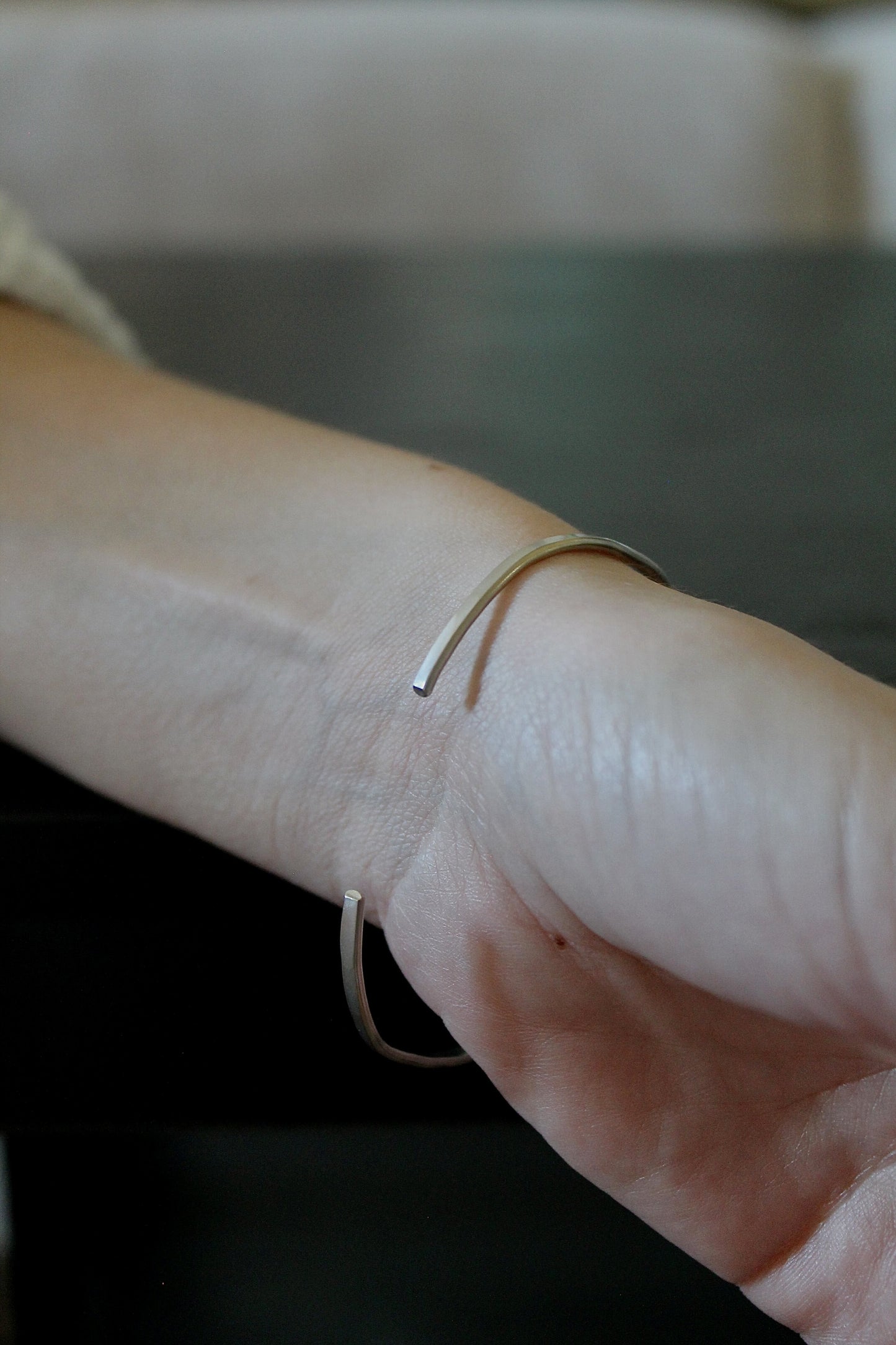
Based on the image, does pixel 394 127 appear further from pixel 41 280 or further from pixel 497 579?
pixel 497 579

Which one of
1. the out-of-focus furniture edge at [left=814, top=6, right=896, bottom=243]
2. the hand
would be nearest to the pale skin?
the hand

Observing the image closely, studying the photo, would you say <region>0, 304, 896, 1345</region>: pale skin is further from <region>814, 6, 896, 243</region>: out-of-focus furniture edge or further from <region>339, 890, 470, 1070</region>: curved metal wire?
<region>814, 6, 896, 243</region>: out-of-focus furniture edge

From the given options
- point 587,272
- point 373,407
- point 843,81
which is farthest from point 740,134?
point 373,407

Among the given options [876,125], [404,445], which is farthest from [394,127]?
[404,445]

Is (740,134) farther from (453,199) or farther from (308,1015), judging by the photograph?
(308,1015)

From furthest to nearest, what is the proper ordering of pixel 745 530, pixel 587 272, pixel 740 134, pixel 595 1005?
pixel 740 134 → pixel 587 272 → pixel 745 530 → pixel 595 1005

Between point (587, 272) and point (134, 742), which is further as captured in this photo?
point (587, 272)

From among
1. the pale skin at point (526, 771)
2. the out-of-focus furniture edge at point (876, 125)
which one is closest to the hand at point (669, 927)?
the pale skin at point (526, 771)
